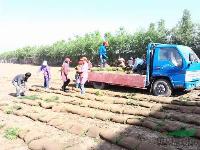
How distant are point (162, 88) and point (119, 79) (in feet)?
6.31

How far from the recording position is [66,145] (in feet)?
23.4

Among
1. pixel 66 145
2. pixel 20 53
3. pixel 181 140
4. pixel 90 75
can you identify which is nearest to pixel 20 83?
pixel 90 75

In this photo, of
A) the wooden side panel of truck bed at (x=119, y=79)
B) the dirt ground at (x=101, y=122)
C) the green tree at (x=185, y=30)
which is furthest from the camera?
the green tree at (x=185, y=30)

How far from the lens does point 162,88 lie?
40.2 ft

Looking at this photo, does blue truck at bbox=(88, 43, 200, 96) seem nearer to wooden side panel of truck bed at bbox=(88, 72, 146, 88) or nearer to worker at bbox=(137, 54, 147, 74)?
wooden side panel of truck bed at bbox=(88, 72, 146, 88)

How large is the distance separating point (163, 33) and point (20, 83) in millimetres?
22367

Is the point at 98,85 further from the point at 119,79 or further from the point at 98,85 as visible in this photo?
the point at 119,79

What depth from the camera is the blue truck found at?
11.7 meters

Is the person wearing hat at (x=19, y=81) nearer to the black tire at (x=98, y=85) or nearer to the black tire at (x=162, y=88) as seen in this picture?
the black tire at (x=98, y=85)

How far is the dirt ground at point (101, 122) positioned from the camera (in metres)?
7.12

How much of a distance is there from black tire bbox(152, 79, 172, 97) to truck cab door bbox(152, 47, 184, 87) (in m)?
0.24

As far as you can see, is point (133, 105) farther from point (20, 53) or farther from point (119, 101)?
point (20, 53)

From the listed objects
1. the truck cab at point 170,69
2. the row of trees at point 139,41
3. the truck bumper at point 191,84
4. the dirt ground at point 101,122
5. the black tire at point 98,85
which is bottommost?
the dirt ground at point 101,122

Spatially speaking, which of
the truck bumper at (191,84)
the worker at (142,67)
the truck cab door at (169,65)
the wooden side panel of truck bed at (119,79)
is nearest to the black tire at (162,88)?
the truck cab door at (169,65)
